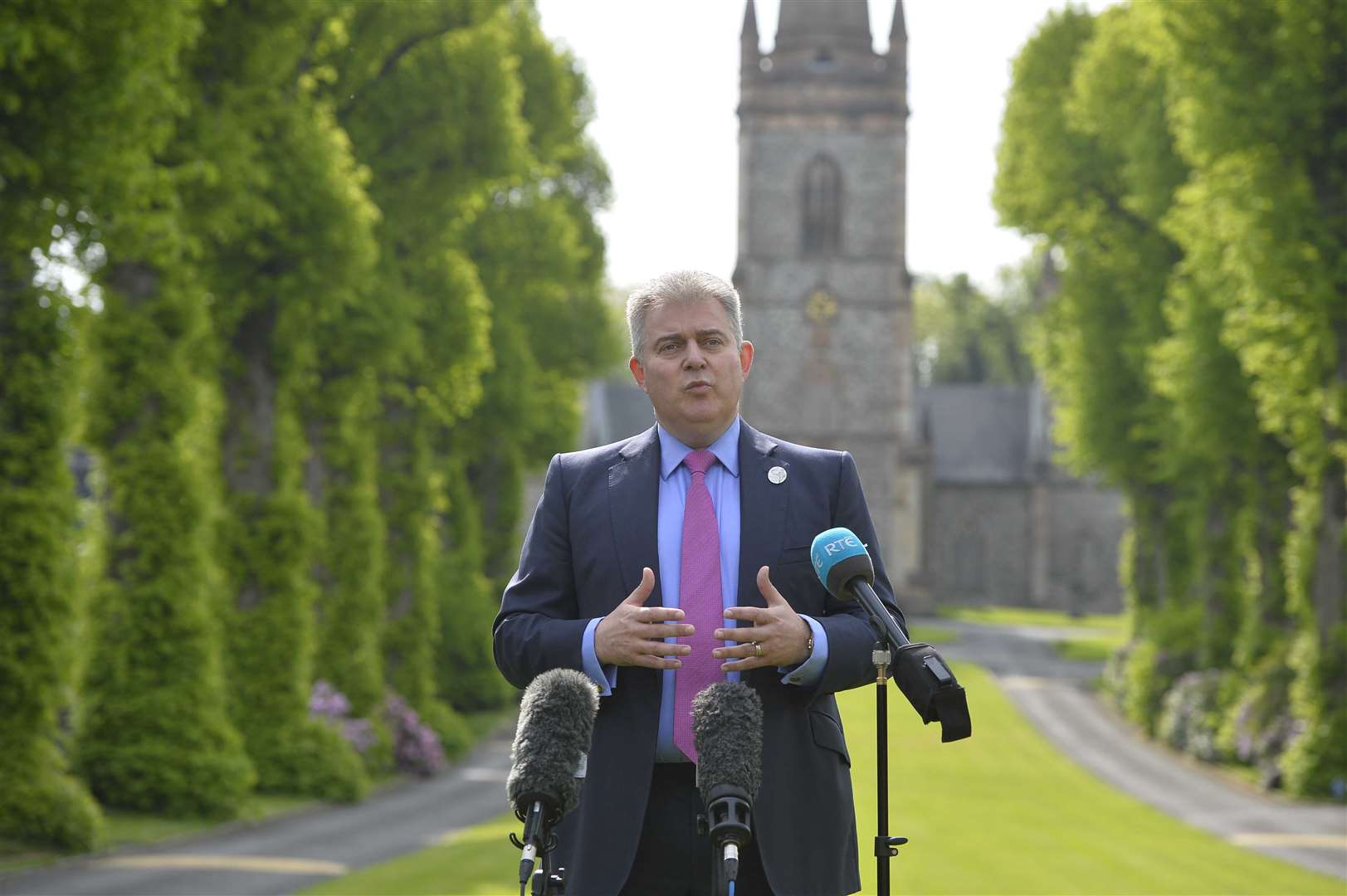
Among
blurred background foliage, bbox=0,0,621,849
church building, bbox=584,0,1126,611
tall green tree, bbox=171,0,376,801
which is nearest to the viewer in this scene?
blurred background foliage, bbox=0,0,621,849

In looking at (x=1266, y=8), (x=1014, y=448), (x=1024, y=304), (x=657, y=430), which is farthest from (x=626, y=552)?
(x=1024, y=304)

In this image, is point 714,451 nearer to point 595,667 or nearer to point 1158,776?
point 595,667

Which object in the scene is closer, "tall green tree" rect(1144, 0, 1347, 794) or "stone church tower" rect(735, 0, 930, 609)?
"tall green tree" rect(1144, 0, 1347, 794)

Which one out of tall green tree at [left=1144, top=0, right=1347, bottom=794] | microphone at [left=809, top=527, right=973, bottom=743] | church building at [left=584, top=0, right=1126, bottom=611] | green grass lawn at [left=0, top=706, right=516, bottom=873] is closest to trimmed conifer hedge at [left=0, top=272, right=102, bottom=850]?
green grass lawn at [left=0, top=706, right=516, bottom=873]

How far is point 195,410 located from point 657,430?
44.1 ft

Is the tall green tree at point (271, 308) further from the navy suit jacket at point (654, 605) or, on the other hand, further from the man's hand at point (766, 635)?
the man's hand at point (766, 635)

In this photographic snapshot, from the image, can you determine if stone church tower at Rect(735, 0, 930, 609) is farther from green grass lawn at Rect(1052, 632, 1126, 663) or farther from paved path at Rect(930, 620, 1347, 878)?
paved path at Rect(930, 620, 1347, 878)

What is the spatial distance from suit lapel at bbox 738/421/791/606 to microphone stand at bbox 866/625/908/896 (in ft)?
1.15

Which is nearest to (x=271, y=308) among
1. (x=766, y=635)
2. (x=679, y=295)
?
(x=679, y=295)

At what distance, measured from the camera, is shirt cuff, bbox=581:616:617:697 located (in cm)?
439

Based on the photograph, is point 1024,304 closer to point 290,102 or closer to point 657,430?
point 290,102

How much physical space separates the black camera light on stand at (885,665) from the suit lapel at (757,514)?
0.16 metres

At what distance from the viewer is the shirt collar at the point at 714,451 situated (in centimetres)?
474

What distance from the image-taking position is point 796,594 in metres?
4.57
